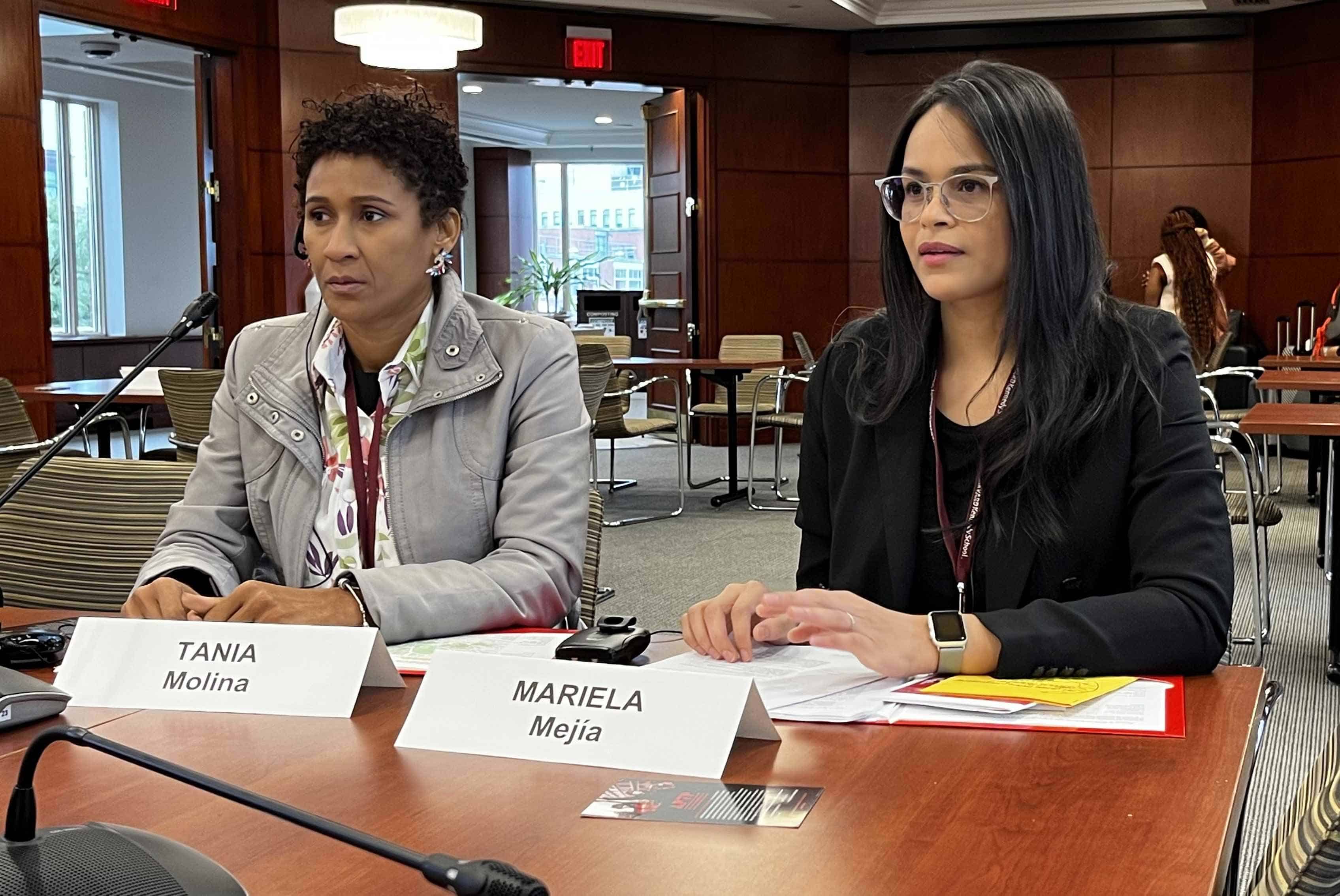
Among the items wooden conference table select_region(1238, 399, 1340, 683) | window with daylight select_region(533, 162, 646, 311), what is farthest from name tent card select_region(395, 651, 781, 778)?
window with daylight select_region(533, 162, 646, 311)

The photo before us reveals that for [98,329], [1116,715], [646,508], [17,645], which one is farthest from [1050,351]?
[98,329]

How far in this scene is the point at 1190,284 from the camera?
9172 mm

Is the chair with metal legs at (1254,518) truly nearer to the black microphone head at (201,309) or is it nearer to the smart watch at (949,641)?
the smart watch at (949,641)

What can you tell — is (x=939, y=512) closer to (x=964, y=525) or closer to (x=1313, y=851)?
(x=964, y=525)

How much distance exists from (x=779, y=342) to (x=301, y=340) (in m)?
6.80

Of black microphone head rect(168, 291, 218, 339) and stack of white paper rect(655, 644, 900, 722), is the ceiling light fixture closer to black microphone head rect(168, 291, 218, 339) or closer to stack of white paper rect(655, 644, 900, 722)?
black microphone head rect(168, 291, 218, 339)

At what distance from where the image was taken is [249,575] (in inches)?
77.5

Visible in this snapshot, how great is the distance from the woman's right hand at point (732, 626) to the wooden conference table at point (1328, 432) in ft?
8.70

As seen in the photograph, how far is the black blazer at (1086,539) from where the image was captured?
1.34 meters

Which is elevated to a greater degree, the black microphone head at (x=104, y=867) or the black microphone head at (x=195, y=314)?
the black microphone head at (x=195, y=314)

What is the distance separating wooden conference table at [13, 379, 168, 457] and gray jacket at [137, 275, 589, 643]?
3.25 m

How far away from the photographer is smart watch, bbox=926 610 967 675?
1.30 metres

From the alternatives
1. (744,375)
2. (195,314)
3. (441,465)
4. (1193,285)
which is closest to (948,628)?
(441,465)

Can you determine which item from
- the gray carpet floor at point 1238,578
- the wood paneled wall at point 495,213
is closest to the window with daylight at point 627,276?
the wood paneled wall at point 495,213
